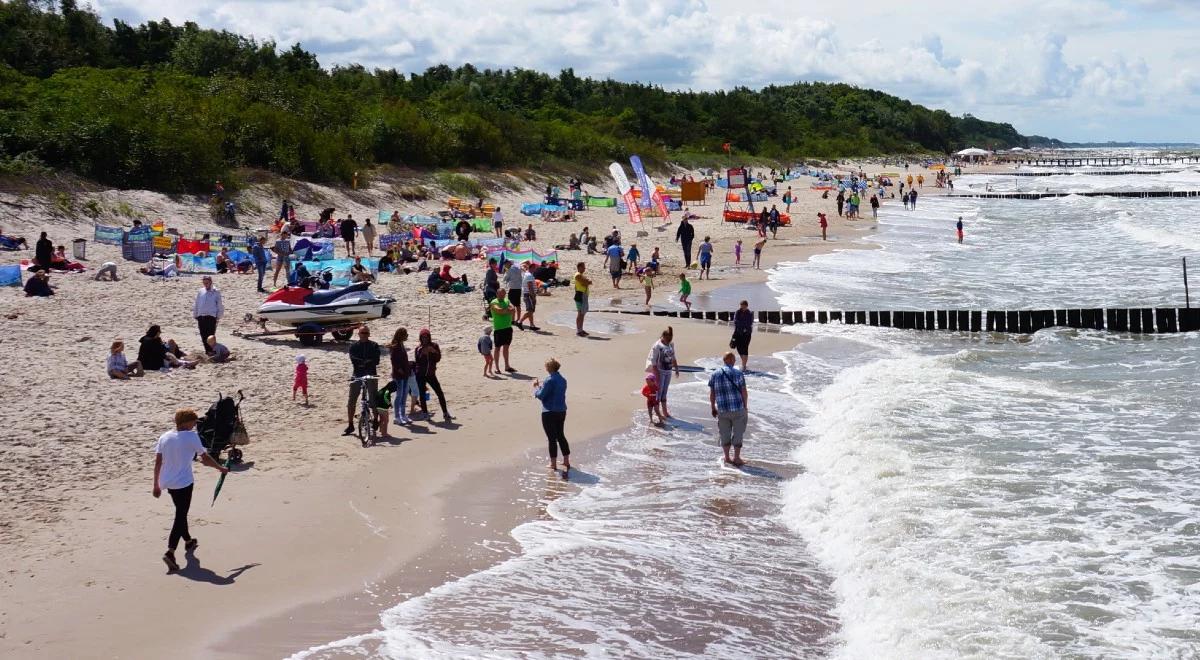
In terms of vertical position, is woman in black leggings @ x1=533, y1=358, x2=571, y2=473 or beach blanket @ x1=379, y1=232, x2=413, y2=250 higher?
beach blanket @ x1=379, y1=232, x2=413, y2=250

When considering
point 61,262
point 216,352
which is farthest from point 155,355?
point 61,262

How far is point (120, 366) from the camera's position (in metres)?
14.7

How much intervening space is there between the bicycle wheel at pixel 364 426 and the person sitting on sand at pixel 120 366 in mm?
3971

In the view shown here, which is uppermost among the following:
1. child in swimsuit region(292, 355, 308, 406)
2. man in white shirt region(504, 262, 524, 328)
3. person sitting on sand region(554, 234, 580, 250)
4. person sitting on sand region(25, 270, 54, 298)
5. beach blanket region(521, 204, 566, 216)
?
beach blanket region(521, 204, 566, 216)

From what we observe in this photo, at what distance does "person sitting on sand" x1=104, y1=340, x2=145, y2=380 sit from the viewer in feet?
48.0

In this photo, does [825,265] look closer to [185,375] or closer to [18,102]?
[185,375]

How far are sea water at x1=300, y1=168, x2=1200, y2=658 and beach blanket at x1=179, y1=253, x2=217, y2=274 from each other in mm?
13090

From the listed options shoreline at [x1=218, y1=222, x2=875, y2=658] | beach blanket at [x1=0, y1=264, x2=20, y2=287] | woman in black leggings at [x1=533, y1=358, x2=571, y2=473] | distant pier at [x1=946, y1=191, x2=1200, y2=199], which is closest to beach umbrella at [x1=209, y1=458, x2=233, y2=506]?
shoreline at [x1=218, y1=222, x2=875, y2=658]

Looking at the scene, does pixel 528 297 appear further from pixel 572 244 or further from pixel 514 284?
pixel 572 244

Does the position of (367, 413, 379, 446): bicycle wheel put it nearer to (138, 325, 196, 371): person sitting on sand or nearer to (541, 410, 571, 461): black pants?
(541, 410, 571, 461): black pants

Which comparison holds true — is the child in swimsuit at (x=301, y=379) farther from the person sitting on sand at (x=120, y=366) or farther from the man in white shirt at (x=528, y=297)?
the man in white shirt at (x=528, y=297)

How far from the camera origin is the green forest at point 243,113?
111ft

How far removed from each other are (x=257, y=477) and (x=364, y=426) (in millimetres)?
1760

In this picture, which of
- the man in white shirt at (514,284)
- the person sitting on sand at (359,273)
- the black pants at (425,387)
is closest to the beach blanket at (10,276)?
the person sitting on sand at (359,273)
